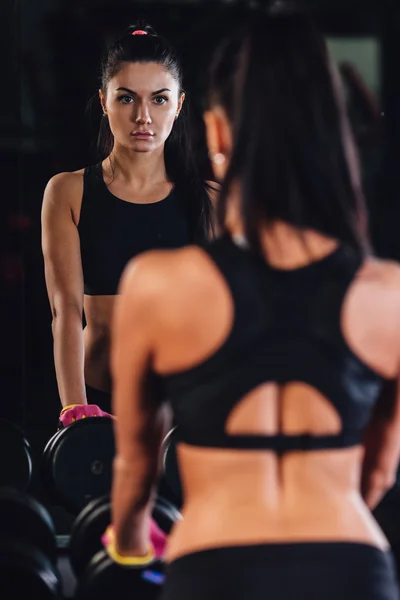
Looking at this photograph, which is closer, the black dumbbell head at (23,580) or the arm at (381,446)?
the arm at (381,446)

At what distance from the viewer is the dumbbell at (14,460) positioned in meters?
3.09

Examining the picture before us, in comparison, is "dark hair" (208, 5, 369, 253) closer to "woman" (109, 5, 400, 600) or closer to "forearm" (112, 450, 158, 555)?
"woman" (109, 5, 400, 600)

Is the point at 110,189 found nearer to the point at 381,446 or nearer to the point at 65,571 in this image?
the point at 65,571

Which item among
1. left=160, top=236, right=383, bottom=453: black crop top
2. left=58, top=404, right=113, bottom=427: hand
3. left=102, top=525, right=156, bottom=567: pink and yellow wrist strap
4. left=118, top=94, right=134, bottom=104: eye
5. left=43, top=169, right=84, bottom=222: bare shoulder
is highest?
left=118, top=94, right=134, bottom=104: eye

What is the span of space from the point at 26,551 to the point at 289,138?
1.34m

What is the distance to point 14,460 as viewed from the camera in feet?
10.2

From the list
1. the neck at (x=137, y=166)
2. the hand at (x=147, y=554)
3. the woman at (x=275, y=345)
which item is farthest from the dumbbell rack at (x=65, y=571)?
the woman at (x=275, y=345)

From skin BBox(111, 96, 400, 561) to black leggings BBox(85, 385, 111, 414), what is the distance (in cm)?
187

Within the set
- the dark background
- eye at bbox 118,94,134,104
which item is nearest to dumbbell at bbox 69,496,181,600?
eye at bbox 118,94,134,104

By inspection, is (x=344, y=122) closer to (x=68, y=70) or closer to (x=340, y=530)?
(x=340, y=530)

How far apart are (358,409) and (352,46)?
4386mm

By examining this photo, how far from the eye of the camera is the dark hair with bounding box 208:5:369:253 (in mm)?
1300

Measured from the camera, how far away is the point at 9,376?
4.20 meters

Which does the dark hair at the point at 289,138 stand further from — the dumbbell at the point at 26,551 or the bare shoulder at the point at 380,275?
the dumbbell at the point at 26,551
